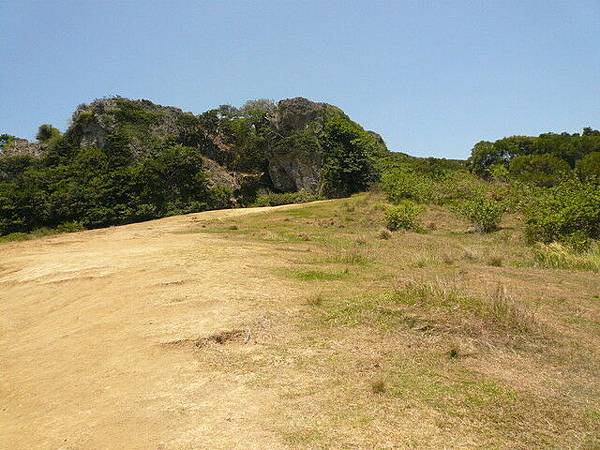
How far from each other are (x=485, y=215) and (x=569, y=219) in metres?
4.02

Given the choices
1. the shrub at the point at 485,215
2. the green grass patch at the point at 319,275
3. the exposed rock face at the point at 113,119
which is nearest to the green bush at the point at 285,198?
the exposed rock face at the point at 113,119

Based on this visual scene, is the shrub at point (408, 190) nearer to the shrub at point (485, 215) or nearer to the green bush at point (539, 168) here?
the shrub at point (485, 215)

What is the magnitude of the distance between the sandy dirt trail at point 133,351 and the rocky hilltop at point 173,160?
1879cm

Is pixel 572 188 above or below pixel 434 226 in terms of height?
above

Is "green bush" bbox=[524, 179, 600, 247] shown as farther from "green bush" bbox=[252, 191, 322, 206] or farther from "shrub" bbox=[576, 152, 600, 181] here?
"green bush" bbox=[252, 191, 322, 206]

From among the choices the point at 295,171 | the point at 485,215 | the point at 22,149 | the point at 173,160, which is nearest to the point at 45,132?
the point at 22,149

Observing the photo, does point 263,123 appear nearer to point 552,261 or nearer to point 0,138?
point 0,138

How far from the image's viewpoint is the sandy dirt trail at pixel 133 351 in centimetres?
452

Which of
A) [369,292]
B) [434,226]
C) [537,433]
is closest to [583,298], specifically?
[369,292]

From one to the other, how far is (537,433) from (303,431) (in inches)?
77.2

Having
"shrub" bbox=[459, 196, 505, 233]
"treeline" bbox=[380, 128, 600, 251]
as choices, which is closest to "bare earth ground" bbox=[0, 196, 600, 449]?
"treeline" bbox=[380, 128, 600, 251]

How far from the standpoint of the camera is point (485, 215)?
19.2 m

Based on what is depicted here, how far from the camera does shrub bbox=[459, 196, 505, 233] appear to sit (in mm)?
19266

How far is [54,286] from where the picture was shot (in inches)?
401
